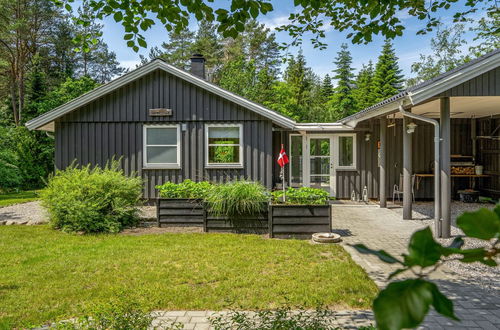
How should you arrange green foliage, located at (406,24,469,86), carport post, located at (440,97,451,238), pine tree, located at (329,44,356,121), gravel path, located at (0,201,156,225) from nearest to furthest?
carport post, located at (440,97,451,238), gravel path, located at (0,201,156,225), green foliage, located at (406,24,469,86), pine tree, located at (329,44,356,121)

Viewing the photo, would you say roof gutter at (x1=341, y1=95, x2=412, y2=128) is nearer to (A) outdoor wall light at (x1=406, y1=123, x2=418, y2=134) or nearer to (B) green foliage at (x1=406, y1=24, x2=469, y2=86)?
(A) outdoor wall light at (x1=406, y1=123, x2=418, y2=134)

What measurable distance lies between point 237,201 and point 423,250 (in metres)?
6.49

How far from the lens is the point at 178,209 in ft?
25.2

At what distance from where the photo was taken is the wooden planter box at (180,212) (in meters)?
7.62

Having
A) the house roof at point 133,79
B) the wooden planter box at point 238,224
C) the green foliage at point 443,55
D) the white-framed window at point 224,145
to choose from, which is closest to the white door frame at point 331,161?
the house roof at point 133,79

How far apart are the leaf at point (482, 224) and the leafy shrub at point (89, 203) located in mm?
7575

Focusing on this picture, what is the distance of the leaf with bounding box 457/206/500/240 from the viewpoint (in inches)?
20.0

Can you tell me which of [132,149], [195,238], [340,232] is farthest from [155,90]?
[340,232]

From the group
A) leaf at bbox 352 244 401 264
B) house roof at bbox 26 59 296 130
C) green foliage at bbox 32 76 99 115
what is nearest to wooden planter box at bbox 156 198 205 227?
house roof at bbox 26 59 296 130

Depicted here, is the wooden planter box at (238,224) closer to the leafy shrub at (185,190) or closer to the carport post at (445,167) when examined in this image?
the leafy shrub at (185,190)

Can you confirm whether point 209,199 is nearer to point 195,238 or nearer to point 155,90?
point 195,238

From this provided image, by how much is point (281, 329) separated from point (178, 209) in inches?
206

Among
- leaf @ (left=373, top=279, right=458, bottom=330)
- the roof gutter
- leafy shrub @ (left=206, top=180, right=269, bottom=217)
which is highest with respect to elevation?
the roof gutter

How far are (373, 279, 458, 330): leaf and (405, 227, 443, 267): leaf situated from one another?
0.03 metres
